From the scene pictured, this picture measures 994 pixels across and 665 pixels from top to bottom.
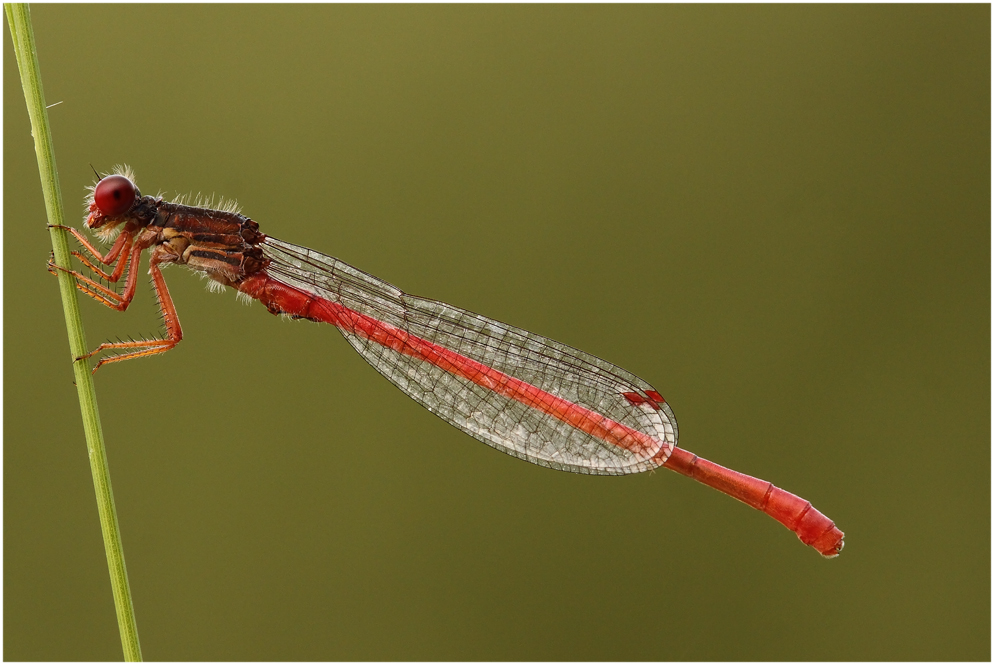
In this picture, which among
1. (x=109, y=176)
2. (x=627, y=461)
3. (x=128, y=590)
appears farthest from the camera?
(x=627, y=461)

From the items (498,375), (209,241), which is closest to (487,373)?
(498,375)

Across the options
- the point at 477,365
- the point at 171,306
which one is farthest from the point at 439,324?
the point at 171,306

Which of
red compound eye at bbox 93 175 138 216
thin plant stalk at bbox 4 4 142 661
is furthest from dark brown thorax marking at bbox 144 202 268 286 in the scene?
thin plant stalk at bbox 4 4 142 661

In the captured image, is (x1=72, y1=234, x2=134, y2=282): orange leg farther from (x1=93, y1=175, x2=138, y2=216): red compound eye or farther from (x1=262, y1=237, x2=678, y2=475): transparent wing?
(x1=262, y1=237, x2=678, y2=475): transparent wing

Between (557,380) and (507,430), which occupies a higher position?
(557,380)

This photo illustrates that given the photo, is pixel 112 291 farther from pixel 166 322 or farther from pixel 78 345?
pixel 78 345

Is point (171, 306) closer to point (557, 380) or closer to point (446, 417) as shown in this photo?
point (446, 417)

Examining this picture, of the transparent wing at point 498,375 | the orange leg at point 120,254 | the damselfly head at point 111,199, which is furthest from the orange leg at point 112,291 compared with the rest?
the transparent wing at point 498,375
